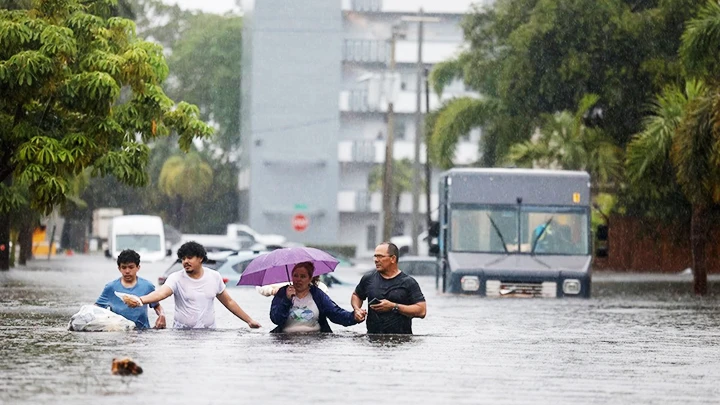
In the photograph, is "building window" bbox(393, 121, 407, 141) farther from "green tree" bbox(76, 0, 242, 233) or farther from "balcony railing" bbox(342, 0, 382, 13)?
"green tree" bbox(76, 0, 242, 233)

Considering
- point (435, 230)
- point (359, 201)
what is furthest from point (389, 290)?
point (359, 201)

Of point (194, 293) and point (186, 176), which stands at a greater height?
point (186, 176)

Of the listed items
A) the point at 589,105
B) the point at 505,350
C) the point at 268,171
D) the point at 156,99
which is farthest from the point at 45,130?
the point at 268,171

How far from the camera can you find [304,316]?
1780 cm

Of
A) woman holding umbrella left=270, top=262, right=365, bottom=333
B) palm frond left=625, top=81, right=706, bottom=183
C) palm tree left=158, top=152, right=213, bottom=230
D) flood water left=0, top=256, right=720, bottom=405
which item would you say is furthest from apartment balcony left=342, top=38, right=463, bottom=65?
woman holding umbrella left=270, top=262, right=365, bottom=333

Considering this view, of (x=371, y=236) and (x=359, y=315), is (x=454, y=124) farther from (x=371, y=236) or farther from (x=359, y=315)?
(x=371, y=236)

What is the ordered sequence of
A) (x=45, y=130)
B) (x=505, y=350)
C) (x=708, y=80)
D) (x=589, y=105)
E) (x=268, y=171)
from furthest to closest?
1. (x=268, y=171)
2. (x=589, y=105)
3. (x=708, y=80)
4. (x=45, y=130)
5. (x=505, y=350)

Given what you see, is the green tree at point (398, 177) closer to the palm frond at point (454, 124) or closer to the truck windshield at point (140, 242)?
the truck windshield at point (140, 242)

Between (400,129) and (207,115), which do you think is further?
(207,115)

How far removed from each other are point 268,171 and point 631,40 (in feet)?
140

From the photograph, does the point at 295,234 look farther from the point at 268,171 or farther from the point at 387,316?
the point at 387,316

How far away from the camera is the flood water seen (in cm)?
1237

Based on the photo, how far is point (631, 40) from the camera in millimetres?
51125

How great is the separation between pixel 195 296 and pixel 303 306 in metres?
1.13
